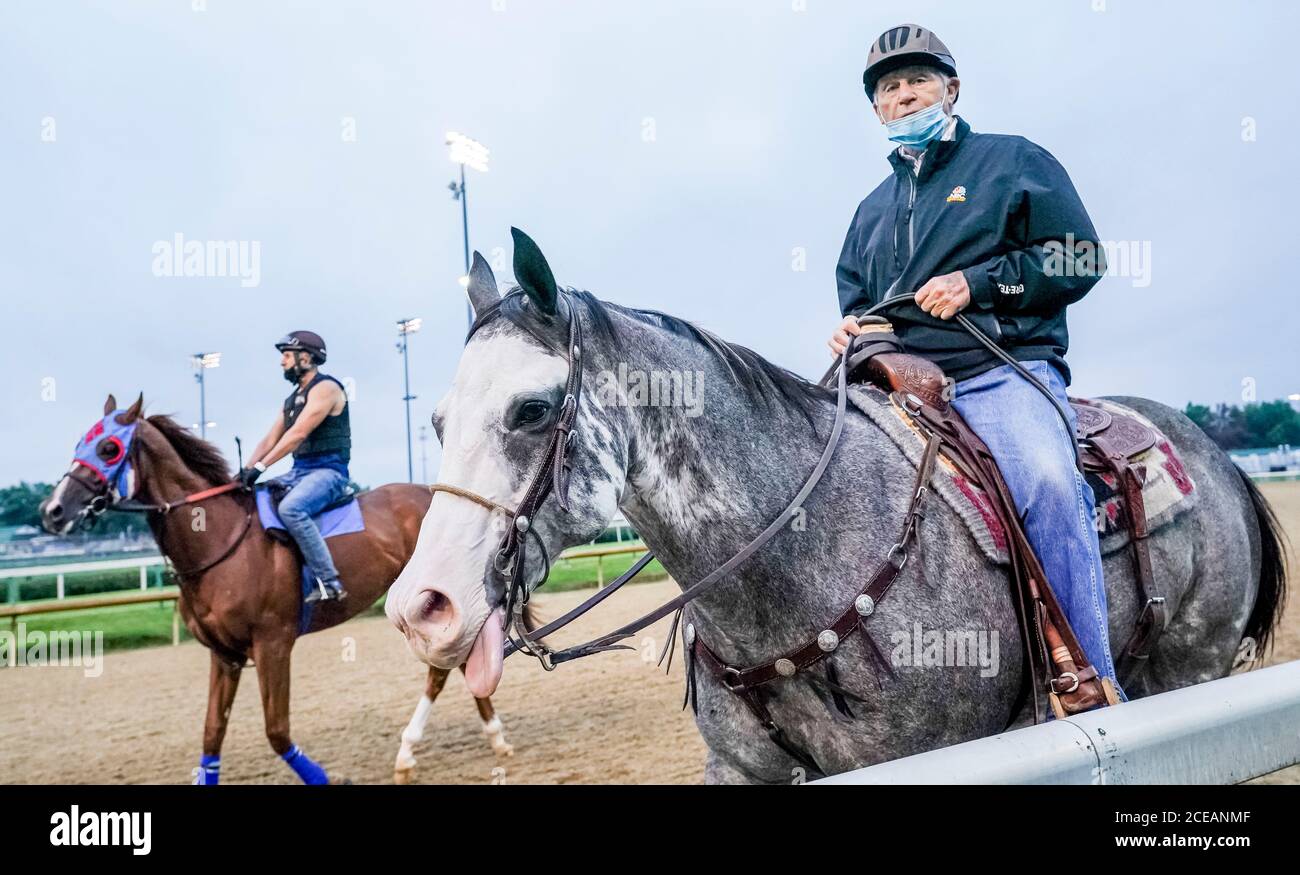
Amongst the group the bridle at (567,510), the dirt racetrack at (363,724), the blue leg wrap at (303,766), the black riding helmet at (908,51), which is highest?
the black riding helmet at (908,51)

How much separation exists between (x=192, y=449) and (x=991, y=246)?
5724 millimetres

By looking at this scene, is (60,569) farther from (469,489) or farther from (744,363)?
(744,363)

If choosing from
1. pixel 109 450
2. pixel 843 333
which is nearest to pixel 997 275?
pixel 843 333

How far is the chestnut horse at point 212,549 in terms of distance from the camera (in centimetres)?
529

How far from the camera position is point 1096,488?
261 centimetres

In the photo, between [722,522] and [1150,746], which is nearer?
[1150,746]

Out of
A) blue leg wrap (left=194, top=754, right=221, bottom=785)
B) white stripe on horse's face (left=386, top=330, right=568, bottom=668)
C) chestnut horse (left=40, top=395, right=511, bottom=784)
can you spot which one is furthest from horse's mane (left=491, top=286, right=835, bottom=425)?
blue leg wrap (left=194, top=754, right=221, bottom=785)

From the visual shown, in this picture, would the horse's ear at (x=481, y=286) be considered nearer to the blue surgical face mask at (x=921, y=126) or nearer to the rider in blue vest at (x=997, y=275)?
the rider in blue vest at (x=997, y=275)

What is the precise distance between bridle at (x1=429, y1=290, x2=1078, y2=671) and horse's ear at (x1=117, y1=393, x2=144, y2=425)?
4977 millimetres

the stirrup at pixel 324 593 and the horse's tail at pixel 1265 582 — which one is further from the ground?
the horse's tail at pixel 1265 582

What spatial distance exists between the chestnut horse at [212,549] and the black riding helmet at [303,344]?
946 mm

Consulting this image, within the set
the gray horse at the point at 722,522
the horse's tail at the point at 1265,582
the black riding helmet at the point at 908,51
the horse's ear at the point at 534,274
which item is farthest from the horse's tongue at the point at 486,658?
the horse's tail at the point at 1265,582
